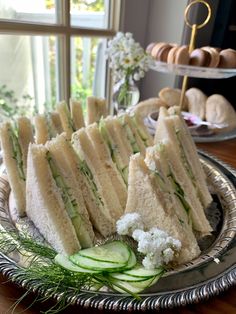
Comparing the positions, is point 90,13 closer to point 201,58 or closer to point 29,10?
point 29,10

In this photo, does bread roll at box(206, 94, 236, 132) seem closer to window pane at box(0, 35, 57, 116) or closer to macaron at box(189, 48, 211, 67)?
macaron at box(189, 48, 211, 67)

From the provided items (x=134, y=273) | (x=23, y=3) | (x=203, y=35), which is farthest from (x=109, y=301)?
(x=203, y=35)

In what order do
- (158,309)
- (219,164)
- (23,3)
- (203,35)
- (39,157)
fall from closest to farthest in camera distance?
(158,309) < (39,157) < (219,164) < (23,3) < (203,35)

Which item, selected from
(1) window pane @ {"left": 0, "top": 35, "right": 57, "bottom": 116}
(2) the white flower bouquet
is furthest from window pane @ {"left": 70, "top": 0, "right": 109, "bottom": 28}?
(2) the white flower bouquet

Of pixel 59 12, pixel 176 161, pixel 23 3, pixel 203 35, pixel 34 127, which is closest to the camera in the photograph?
pixel 176 161

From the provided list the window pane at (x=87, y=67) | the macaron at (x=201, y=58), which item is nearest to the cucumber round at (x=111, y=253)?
the macaron at (x=201, y=58)

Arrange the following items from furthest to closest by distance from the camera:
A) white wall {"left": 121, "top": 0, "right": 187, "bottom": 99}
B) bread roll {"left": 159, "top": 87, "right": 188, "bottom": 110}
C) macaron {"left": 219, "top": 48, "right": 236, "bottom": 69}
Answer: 1. white wall {"left": 121, "top": 0, "right": 187, "bottom": 99}
2. bread roll {"left": 159, "top": 87, "right": 188, "bottom": 110}
3. macaron {"left": 219, "top": 48, "right": 236, "bottom": 69}

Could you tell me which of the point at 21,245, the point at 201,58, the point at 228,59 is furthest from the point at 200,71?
the point at 21,245

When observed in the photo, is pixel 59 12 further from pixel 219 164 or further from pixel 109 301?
pixel 109 301
